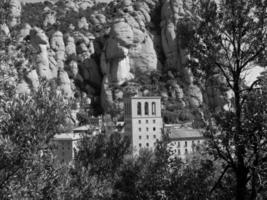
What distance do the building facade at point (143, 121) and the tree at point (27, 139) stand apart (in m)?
61.3

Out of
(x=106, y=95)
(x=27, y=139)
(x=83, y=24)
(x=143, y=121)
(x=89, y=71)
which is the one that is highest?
(x=83, y=24)

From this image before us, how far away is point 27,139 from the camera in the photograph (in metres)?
8.98

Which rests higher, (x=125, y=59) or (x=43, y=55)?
(x=43, y=55)

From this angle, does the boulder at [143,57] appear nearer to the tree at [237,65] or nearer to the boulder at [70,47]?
the boulder at [70,47]

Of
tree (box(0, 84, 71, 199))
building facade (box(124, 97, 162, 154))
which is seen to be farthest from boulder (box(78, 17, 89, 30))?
tree (box(0, 84, 71, 199))

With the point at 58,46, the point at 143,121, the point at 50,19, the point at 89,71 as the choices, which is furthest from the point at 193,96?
the point at 50,19

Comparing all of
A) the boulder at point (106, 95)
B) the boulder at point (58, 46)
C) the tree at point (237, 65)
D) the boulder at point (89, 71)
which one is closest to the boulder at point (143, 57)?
the boulder at point (106, 95)

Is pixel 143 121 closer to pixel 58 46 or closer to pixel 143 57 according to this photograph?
pixel 143 57

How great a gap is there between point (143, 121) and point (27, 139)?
210 ft

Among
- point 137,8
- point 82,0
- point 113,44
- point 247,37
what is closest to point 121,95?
point 113,44

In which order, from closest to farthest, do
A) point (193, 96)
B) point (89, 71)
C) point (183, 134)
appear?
1. point (183, 134)
2. point (193, 96)
3. point (89, 71)

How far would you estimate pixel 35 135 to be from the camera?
29.9 feet

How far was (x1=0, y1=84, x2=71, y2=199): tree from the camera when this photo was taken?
8828 millimetres

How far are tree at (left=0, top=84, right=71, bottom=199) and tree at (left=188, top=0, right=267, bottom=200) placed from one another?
4.82 m
